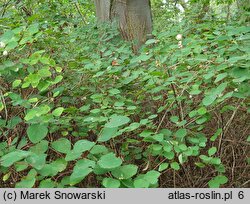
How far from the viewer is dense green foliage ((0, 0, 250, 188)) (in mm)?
1296

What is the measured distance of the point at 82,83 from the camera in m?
2.14

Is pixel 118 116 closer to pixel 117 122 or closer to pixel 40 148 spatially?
pixel 117 122

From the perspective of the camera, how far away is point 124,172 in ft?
4.05

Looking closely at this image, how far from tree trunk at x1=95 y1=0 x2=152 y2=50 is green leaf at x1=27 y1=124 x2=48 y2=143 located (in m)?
2.12

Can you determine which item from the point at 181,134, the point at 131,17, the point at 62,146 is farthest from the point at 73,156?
the point at 131,17

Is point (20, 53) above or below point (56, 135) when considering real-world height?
above

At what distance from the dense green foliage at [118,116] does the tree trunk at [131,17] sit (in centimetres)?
95

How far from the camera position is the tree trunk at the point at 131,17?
11.2ft

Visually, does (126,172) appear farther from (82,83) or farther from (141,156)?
(82,83)

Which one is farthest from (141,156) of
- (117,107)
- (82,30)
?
(82,30)

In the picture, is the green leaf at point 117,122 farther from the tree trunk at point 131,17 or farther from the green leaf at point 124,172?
the tree trunk at point 131,17
